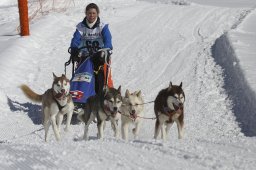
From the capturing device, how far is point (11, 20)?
1574cm

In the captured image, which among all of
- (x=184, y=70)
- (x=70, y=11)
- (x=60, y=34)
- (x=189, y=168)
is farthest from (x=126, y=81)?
(x=70, y=11)

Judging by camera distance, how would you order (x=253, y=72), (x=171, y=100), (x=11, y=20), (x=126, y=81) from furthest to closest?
(x=11, y=20) < (x=126, y=81) < (x=253, y=72) < (x=171, y=100)

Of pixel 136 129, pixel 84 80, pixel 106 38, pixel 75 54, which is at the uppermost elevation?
pixel 106 38

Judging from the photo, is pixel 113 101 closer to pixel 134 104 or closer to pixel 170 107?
pixel 134 104

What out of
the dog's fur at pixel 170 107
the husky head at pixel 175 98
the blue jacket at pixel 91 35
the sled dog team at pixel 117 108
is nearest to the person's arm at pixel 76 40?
the blue jacket at pixel 91 35

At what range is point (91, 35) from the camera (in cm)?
801

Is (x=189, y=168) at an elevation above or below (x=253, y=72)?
below

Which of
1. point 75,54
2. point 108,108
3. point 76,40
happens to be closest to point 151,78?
point 76,40

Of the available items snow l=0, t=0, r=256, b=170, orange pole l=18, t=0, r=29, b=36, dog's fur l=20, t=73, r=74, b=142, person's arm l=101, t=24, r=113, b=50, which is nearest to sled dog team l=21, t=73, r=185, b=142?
dog's fur l=20, t=73, r=74, b=142

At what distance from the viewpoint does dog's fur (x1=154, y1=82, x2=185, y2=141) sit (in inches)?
252

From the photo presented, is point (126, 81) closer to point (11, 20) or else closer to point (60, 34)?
point (60, 34)

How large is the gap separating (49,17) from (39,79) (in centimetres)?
504

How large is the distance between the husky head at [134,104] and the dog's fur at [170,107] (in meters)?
0.30

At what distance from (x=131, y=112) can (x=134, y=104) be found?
0.16 meters
